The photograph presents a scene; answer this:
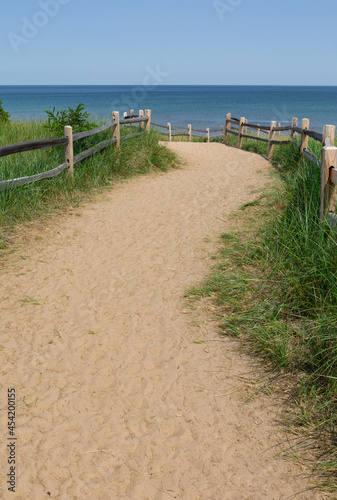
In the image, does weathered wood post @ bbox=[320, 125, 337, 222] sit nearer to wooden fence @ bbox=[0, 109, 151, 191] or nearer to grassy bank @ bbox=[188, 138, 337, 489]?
grassy bank @ bbox=[188, 138, 337, 489]

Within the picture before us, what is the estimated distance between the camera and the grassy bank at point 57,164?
24.3 feet

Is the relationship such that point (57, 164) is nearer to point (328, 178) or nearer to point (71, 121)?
point (71, 121)

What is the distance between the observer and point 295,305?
450 cm

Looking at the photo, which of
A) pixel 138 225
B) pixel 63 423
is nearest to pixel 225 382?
pixel 63 423

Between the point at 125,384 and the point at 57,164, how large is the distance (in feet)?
19.8

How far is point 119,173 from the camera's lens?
10.9 meters

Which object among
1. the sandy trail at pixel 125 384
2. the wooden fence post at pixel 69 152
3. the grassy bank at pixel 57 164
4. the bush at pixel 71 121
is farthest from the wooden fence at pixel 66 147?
the sandy trail at pixel 125 384

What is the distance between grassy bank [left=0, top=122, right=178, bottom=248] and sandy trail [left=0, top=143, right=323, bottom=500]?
0.87 m

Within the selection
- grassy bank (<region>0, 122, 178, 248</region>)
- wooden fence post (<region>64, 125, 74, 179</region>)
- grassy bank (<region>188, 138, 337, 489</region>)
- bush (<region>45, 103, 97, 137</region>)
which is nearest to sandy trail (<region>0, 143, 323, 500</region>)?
grassy bank (<region>188, 138, 337, 489</region>)

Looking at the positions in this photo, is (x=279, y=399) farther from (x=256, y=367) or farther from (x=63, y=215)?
(x=63, y=215)

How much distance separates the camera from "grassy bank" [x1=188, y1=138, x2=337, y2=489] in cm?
343

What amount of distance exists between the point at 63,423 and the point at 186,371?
1.12 meters

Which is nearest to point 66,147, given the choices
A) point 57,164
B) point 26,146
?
point 57,164

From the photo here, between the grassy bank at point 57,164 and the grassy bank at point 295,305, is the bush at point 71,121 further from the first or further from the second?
the grassy bank at point 295,305
